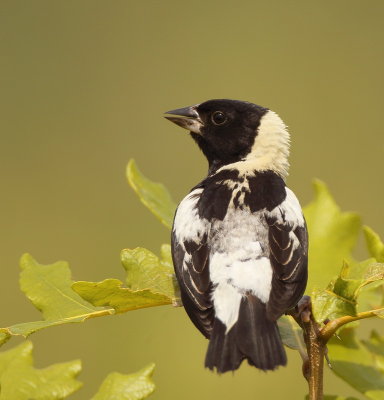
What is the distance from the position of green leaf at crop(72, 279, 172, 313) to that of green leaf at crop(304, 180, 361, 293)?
66 centimetres

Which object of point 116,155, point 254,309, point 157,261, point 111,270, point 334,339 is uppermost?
point 157,261

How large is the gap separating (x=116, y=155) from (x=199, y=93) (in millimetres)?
946

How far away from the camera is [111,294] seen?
5.81 ft

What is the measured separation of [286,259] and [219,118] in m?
1.09

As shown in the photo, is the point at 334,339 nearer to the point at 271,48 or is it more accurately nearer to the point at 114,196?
the point at 114,196

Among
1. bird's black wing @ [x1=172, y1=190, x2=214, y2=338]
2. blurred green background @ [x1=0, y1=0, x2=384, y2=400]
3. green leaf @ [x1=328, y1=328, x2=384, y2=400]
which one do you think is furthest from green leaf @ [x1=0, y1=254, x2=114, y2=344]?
blurred green background @ [x1=0, y1=0, x2=384, y2=400]

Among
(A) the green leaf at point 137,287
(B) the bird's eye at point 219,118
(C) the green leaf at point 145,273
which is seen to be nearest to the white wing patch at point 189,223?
(A) the green leaf at point 137,287

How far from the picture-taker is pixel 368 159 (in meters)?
5.83

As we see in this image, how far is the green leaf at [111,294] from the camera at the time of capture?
1.76 meters

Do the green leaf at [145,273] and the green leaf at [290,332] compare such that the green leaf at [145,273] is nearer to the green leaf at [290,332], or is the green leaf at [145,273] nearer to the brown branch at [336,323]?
the green leaf at [290,332]

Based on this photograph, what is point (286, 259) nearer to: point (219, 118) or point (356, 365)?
point (356, 365)

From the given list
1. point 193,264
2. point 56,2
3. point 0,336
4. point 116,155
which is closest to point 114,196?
point 116,155

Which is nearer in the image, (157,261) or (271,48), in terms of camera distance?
(157,261)

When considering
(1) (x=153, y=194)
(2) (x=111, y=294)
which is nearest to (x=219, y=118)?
(1) (x=153, y=194)
